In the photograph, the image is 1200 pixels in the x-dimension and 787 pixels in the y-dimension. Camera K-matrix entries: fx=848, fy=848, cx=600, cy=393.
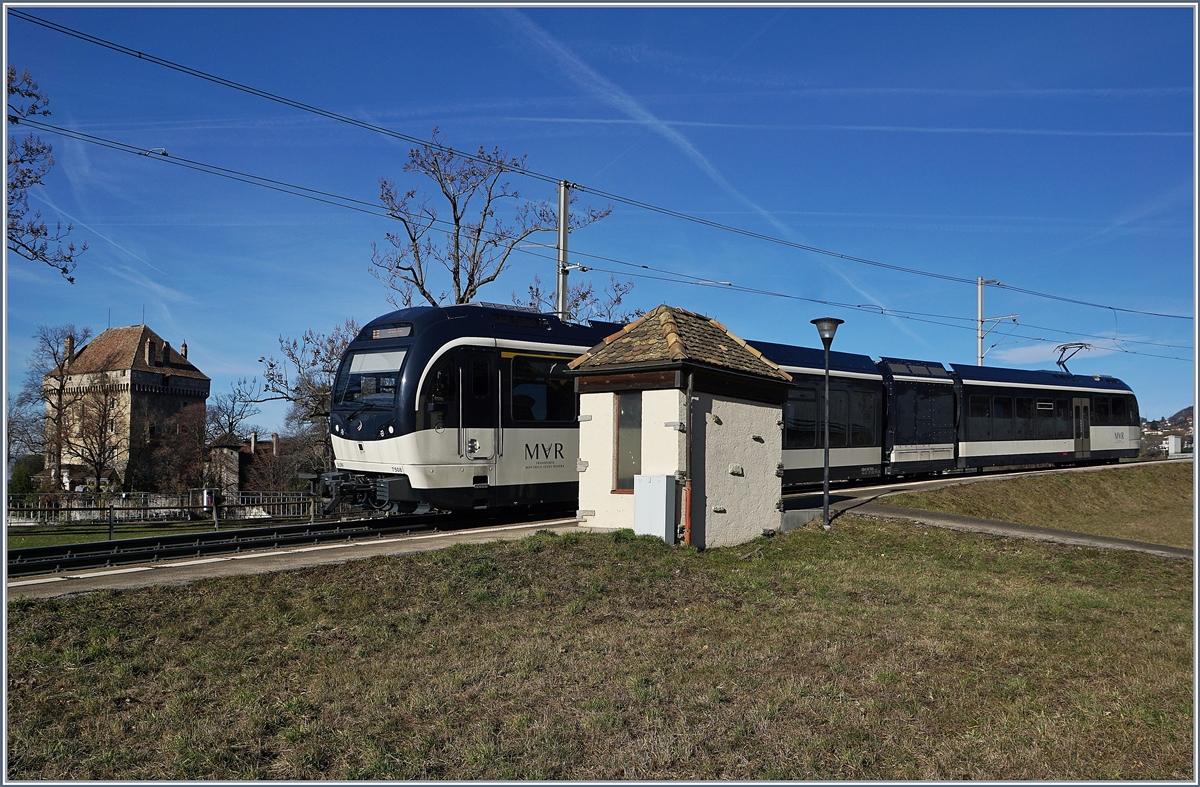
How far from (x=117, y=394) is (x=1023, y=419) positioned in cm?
5794

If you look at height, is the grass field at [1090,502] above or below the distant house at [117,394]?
below

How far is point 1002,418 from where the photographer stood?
2966 cm

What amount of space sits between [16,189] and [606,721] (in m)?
Answer: 20.5

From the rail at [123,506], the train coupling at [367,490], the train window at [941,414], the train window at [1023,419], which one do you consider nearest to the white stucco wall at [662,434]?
the train coupling at [367,490]

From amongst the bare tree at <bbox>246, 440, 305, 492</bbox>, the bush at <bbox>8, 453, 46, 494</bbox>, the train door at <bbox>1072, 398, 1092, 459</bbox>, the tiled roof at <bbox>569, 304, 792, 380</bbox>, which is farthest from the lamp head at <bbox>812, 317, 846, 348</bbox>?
the bush at <bbox>8, 453, 46, 494</bbox>

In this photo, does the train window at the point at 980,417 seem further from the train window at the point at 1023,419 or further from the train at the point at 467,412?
the train at the point at 467,412

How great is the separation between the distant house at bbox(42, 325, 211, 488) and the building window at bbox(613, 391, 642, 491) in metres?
48.0

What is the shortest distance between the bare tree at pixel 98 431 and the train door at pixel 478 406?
1733 inches

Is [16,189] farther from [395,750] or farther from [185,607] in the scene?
[395,750]

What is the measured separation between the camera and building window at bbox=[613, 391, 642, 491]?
13711mm

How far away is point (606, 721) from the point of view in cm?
576

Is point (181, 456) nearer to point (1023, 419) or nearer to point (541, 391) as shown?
point (541, 391)

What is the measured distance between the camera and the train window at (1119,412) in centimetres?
3619

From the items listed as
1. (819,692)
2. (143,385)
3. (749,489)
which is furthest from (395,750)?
(143,385)
